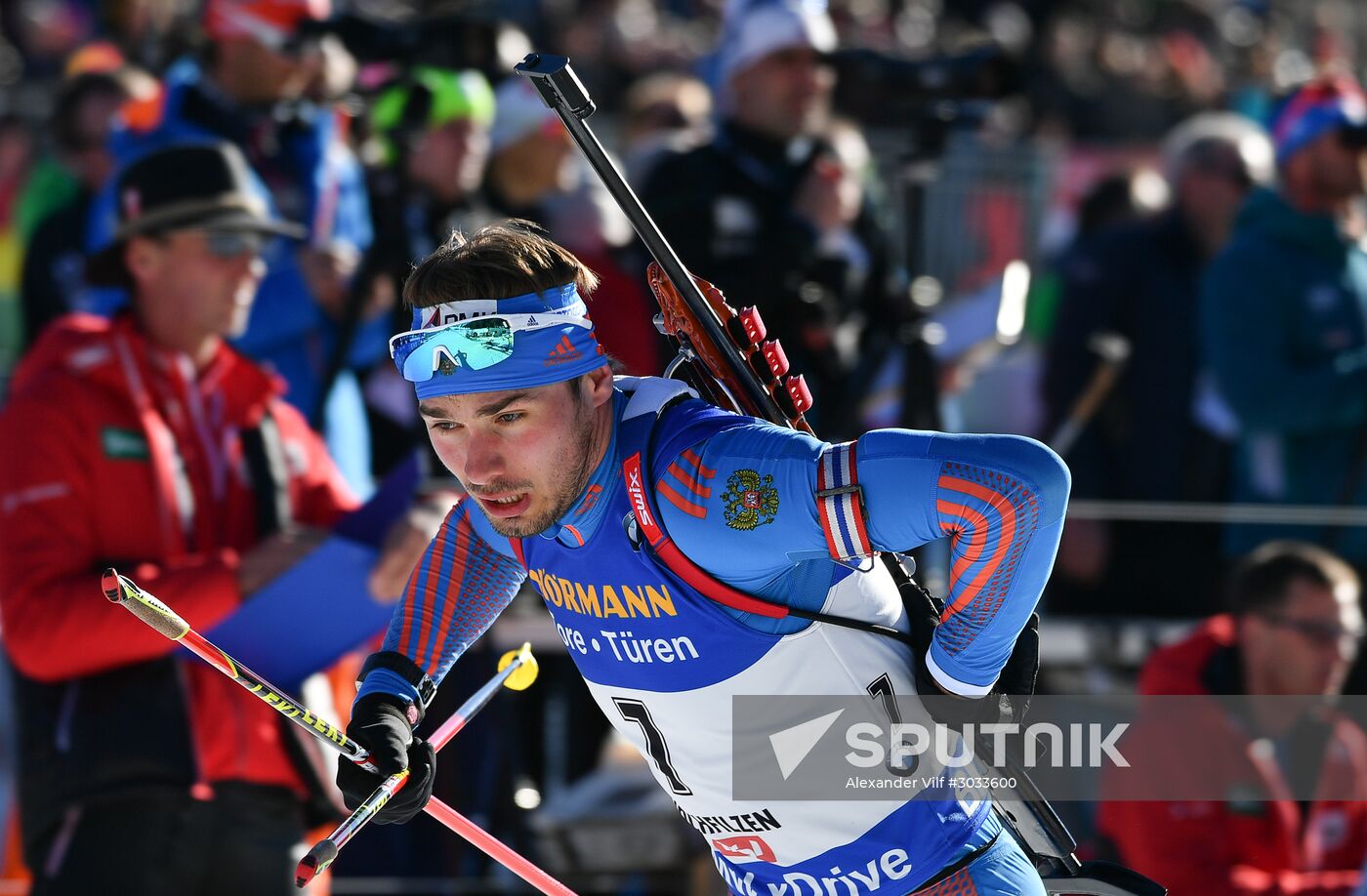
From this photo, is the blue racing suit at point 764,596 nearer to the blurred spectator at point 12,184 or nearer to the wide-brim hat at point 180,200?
the wide-brim hat at point 180,200

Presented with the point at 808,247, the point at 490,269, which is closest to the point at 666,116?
the point at 808,247

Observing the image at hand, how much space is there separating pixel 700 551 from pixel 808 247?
2424mm

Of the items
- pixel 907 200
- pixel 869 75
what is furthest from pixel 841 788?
pixel 869 75

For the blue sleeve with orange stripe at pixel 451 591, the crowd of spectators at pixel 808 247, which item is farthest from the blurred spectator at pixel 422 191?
the blue sleeve with orange stripe at pixel 451 591

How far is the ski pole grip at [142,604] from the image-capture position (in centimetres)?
230

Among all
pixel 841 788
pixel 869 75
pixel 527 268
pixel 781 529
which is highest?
pixel 869 75

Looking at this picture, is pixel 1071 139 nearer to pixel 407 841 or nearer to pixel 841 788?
pixel 407 841

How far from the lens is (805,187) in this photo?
4902 millimetres

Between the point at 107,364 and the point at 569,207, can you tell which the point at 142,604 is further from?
the point at 569,207

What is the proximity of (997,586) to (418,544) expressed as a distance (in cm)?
155

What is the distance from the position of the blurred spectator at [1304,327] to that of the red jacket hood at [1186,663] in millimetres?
804

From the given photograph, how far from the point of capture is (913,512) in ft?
7.51

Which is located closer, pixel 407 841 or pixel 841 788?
pixel 841 788

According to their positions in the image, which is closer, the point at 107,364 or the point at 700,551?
the point at 700,551
